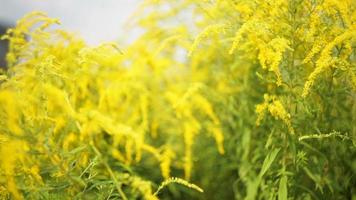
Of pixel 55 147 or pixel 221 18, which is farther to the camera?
pixel 221 18

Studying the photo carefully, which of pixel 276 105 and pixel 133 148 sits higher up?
pixel 276 105

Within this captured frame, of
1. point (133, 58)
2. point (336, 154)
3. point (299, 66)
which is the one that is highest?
point (299, 66)

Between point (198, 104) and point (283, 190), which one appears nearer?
point (283, 190)

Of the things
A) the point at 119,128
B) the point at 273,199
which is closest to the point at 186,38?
the point at 119,128

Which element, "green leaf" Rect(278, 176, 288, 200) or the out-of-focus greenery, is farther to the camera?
"green leaf" Rect(278, 176, 288, 200)

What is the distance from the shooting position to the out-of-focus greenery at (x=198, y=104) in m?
1.63

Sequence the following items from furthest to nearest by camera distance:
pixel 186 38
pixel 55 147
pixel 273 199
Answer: pixel 186 38, pixel 273 199, pixel 55 147

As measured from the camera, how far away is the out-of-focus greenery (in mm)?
1633

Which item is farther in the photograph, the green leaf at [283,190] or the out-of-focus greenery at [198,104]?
the green leaf at [283,190]

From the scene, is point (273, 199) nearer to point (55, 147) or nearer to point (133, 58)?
point (55, 147)

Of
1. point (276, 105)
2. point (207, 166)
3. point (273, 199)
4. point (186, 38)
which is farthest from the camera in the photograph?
point (207, 166)

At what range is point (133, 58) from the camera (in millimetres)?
2682

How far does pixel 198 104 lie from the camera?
7.91 feet

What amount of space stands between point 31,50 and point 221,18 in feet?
3.75
